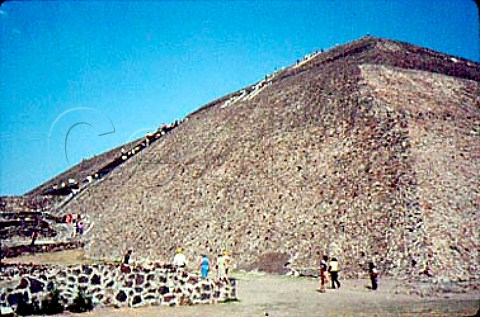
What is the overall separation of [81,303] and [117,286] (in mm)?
1106

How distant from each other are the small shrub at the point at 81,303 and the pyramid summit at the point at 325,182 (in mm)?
11172

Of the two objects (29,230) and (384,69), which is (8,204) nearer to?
(29,230)

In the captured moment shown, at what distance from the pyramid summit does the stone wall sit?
8097 millimetres

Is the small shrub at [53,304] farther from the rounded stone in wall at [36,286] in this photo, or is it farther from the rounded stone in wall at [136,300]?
the rounded stone in wall at [136,300]

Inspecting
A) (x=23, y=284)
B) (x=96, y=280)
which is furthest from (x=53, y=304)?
(x=96, y=280)

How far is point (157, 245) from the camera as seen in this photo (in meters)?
29.8

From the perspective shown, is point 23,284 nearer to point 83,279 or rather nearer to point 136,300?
point 83,279

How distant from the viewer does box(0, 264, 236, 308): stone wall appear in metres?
13.3

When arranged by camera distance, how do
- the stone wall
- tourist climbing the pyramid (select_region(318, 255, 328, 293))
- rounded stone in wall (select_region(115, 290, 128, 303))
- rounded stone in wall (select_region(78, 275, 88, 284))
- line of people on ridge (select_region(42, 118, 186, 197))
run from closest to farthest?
the stone wall → rounded stone in wall (select_region(78, 275, 88, 284)) → rounded stone in wall (select_region(115, 290, 128, 303)) → tourist climbing the pyramid (select_region(318, 255, 328, 293)) → line of people on ridge (select_region(42, 118, 186, 197))

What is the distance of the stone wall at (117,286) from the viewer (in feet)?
43.8

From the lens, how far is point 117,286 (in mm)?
A: 14680

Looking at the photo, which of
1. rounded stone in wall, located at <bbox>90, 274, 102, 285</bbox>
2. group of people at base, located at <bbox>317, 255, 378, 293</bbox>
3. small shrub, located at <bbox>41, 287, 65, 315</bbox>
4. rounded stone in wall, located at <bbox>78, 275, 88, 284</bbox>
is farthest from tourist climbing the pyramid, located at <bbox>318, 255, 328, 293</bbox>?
small shrub, located at <bbox>41, 287, 65, 315</bbox>

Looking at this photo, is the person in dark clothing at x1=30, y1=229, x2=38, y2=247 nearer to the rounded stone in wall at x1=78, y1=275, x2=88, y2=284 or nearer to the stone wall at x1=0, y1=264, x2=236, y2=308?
the stone wall at x1=0, y1=264, x2=236, y2=308

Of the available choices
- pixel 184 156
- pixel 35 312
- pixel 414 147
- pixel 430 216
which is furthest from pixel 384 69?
pixel 35 312
